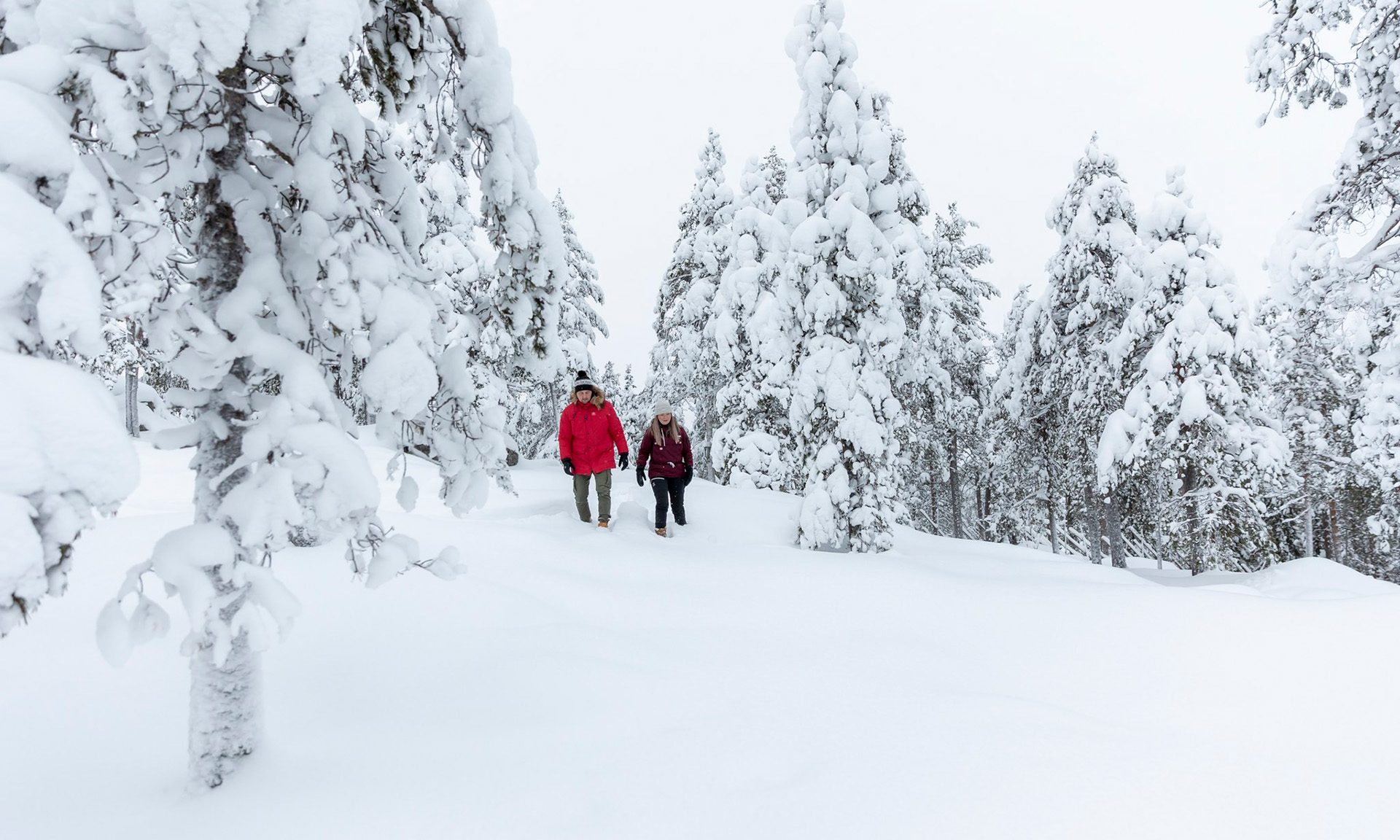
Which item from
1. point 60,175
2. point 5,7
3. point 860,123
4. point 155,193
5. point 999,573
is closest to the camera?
point 60,175

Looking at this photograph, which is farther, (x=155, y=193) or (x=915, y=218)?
(x=915, y=218)

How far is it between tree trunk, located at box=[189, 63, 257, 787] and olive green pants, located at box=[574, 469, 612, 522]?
6.17 metres

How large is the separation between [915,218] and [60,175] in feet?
38.8

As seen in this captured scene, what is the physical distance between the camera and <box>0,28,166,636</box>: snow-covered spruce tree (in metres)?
1.52

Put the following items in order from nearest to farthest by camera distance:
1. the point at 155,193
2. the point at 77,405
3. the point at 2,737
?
the point at 77,405 → the point at 155,193 → the point at 2,737

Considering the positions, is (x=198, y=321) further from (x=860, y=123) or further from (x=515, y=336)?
(x=860, y=123)

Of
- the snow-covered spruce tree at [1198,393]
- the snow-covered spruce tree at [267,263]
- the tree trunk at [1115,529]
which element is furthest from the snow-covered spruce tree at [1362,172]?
the snow-covered spruce tree at [267,263]

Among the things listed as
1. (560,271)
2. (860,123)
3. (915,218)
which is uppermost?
(860,123)

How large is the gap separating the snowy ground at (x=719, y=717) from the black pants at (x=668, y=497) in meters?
3.52

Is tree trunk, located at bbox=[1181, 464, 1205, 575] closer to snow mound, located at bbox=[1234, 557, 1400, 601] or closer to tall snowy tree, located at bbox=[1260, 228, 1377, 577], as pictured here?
tall snowy tree, located at bbox=[1260, 228, 1377, 577]

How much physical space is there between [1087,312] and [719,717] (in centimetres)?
1392

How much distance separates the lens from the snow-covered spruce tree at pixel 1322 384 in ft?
25.9

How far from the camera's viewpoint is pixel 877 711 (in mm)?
3549

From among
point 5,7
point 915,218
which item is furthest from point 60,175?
point 915,218
